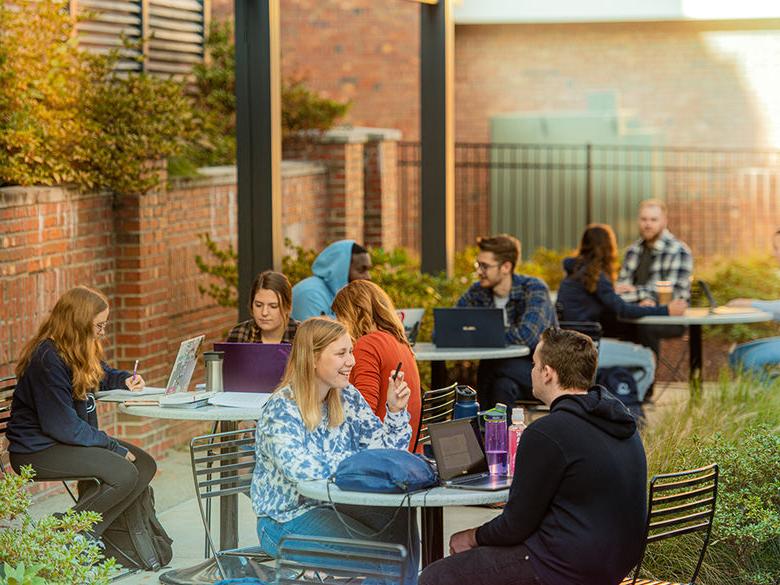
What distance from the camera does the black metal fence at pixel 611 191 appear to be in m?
18.6

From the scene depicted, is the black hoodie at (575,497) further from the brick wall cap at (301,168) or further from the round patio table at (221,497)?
the brick wall cap at (301,168)

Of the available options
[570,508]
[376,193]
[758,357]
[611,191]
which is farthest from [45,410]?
[611,191]

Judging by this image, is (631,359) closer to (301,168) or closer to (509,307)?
(509,307)

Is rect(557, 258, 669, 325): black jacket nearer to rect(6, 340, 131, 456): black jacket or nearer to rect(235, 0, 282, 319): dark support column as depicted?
rect(235, 0, 282, 319): dark support column

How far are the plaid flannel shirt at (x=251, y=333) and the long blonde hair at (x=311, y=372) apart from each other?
74.1 inches

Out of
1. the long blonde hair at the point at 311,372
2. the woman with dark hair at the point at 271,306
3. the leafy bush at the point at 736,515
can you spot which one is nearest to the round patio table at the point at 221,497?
the woman with dark hair at the point at 271,306

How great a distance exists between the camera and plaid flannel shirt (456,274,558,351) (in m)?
8.66

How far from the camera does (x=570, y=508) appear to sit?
4.70 meters

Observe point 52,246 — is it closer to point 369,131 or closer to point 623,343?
point 623,343

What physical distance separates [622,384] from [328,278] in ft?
8.22

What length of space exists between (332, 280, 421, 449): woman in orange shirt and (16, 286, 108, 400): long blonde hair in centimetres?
→ 114

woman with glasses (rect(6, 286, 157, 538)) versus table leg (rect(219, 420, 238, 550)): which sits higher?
woman with glasses (rect(6, 286, 157, 538))

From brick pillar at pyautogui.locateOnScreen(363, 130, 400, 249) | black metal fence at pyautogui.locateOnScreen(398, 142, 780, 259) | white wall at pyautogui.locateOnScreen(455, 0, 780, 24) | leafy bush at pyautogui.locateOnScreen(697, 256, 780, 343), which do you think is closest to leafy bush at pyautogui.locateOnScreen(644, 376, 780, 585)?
leafy bush at pyautogui.locateOnScreen(697, 256, 780, 343)


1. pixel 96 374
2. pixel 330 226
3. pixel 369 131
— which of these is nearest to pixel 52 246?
pixel 96 374
